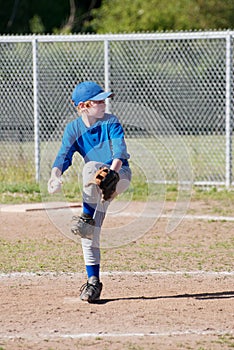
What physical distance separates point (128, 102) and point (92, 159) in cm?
719

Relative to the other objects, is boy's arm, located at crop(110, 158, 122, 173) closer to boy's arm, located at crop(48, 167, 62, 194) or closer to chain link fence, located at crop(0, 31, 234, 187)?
boy's arm, located at crop(48, 167, 62, 194)

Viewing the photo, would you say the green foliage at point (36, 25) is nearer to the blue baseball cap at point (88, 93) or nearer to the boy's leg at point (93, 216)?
the blue baseball cap at point (88, 93)

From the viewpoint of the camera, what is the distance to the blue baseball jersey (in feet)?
22.7

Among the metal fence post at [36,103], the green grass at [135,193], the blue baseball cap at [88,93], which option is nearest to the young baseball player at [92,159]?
the blue baseball cap at [88,93]

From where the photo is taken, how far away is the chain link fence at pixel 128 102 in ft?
45.4

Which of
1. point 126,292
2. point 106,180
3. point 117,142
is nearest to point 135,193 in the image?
point 126,292

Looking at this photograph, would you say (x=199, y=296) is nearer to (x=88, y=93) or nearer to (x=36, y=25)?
(x=88, y=93)

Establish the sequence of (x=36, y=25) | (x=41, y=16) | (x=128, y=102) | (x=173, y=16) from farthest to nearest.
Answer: (x=41, y=16)
(x=36, y=25)
(x=173, y=16)
(x=128, y=102)

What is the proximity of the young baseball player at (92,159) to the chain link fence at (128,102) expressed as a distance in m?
6.58

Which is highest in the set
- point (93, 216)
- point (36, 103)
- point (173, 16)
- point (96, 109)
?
point (96, 109)

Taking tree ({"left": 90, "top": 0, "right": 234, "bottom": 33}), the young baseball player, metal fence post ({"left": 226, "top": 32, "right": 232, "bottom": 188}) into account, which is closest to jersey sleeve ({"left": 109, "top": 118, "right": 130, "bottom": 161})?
the young baseball player

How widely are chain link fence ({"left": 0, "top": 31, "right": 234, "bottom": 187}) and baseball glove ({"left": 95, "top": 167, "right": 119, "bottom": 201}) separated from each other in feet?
22.6

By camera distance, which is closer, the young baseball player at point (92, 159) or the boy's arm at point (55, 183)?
the boy's arm at point (55, 183)

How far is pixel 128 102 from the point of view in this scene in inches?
555
